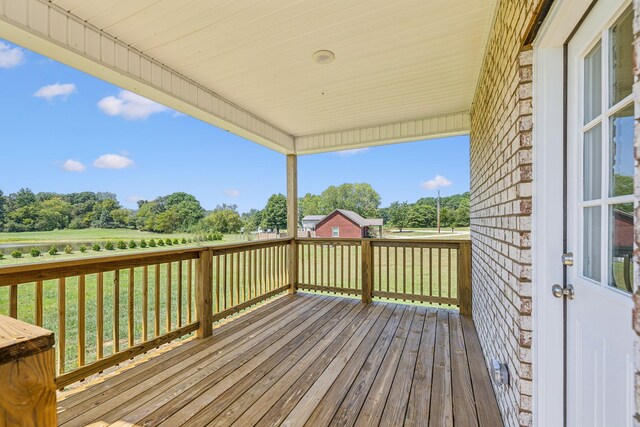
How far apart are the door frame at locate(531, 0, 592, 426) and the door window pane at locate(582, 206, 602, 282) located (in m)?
0.10

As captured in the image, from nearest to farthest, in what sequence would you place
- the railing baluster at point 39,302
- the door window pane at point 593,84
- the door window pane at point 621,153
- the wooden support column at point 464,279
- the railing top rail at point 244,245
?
the door window pane at point 621,153 → the door window pane at point 593,84 → the railing baluster at point 39,302 → the railing top rail at point 244,245 → the wooden support column at point 464,279

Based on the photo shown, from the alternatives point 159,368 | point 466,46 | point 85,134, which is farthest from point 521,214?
point 85,134

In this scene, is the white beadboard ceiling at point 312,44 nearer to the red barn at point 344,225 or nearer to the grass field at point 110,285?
the grass field at point 110,285

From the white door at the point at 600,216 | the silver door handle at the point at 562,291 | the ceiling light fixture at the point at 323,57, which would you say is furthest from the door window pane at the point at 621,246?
the ceiling light fixture at the point at 323,57

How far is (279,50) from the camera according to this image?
2537 mm

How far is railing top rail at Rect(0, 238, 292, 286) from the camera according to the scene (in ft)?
5.77

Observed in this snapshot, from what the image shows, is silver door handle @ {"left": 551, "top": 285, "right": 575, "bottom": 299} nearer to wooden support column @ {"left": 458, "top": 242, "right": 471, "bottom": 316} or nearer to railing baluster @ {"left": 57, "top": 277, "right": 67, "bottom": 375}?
wooden support column @ {"left": 458, "top": 242, "right": 471, "bottom": 316}

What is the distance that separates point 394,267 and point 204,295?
2.63 meters

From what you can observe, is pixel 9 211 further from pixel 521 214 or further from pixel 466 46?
pixel 466 46

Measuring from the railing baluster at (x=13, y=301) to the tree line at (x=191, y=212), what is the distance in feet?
1.38

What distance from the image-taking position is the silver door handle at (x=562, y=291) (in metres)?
1.25

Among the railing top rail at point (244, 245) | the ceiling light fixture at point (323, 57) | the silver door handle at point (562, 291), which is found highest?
the ceiling light fixture at point (323, 57)

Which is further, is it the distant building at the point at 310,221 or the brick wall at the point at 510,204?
the distant building at the point at 310,221

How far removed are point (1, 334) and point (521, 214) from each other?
Result: 1.85 metres
